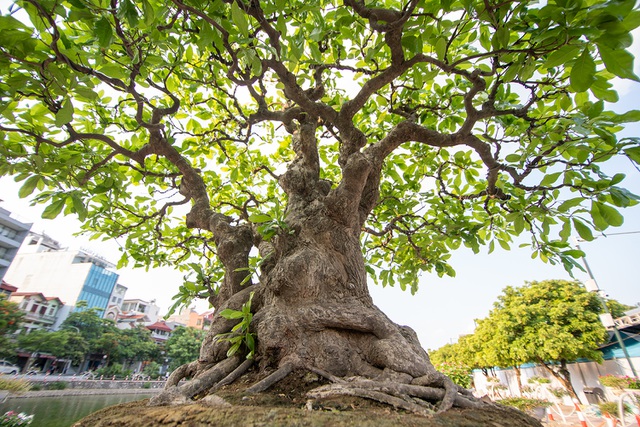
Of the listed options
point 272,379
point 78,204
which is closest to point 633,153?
point 272,379

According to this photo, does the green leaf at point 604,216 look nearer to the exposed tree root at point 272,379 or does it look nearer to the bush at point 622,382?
the exposed tree root at point 272,379

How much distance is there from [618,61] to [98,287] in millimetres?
51709

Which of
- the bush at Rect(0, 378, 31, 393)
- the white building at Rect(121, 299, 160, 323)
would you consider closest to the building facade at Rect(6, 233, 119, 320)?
the white building at Rect(121, 299, 160, 323)

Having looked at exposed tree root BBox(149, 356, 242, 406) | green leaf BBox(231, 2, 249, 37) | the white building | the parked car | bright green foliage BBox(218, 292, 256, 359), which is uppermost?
the white building

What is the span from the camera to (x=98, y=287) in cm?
4019

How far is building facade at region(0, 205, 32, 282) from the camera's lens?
24.3 meters

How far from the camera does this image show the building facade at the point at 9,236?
79.7 feet

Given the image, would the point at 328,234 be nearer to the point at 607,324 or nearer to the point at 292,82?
the point at 292,82

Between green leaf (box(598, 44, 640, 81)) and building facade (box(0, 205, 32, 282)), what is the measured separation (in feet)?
115

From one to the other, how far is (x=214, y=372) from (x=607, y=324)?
1693 cm

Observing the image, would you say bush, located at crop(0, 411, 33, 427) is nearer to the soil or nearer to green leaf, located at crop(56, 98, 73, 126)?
the soil

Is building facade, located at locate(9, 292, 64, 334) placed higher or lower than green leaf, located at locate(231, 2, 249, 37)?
higher

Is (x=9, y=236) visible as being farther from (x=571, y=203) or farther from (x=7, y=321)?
(x=571, y=203)

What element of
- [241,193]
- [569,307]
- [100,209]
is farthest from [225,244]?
[569,307]
